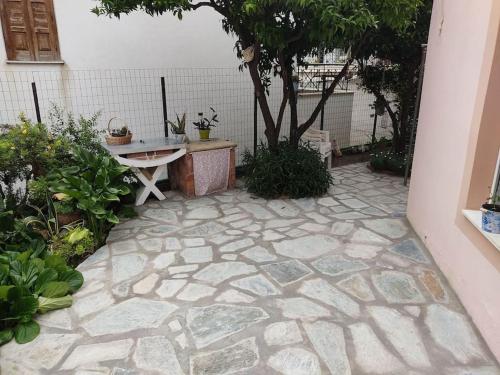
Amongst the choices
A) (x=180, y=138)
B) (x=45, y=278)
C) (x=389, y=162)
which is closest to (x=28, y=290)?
(x=45, y=278)

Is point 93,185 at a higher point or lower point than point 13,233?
higher

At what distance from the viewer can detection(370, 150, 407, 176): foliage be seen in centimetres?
574

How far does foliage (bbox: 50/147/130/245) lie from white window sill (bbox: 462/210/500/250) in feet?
9.50

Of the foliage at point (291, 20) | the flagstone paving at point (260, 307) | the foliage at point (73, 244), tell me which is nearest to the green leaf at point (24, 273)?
the flagstone paving at point (260, 307)

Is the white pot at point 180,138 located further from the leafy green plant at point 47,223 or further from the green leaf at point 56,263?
the green leaf at point 56,263

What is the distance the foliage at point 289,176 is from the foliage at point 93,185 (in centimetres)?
174

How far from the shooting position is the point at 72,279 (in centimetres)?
273

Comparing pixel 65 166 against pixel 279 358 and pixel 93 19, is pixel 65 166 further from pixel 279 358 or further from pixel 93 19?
pixel 279 358

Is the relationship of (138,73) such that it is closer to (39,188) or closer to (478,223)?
(39,188)

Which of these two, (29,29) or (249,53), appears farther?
(29,29)

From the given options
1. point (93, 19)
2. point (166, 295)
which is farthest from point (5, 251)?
point (93, 19)

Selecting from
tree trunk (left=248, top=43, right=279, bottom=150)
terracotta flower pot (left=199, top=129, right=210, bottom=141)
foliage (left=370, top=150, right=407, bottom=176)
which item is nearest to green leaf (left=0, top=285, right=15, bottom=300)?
terracotta flower pot (left=199, top=129, right=210, bottom=141)

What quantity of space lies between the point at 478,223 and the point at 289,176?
2657 mm

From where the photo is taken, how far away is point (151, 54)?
18.1 feet
